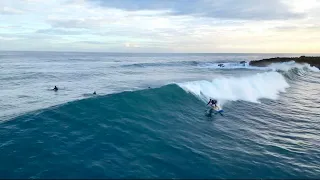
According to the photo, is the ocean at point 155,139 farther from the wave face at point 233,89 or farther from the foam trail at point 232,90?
the wave face at point 233,89

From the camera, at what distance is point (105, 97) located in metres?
21.8

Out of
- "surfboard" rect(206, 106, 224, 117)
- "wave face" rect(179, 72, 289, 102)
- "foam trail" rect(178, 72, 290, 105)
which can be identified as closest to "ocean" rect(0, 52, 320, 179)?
"surfboard" rect(206, 106, 224, 117)

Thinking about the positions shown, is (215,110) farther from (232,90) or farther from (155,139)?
(232,90)

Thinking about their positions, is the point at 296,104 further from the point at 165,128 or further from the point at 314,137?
the point at 165,128

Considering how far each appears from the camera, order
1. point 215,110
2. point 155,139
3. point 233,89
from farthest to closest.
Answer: point 233,89 < point 215,110 < point 155,139

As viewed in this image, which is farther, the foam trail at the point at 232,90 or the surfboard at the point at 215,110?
the foam trail at the point at 232,90

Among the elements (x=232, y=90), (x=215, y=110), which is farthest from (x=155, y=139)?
(x=232, y=90)

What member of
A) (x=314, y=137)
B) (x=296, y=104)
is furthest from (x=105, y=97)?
(x=296, y=104)

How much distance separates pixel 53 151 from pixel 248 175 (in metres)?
8.99

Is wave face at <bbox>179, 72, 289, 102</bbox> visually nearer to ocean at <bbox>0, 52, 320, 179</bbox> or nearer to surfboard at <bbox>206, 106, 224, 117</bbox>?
ocean at <bbox>0, 52, 320, 179</bbox>

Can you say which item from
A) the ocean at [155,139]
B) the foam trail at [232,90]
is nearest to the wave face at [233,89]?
the foam trail at [232,90]

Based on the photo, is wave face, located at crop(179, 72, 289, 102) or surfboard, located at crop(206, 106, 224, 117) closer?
surfboard, located at crop(206, 106, 224, 117)

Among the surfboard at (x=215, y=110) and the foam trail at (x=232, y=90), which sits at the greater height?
the foam trail at (x=232, y=90)

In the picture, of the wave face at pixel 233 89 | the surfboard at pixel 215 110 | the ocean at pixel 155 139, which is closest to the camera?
the ocean at pixel 155 139
